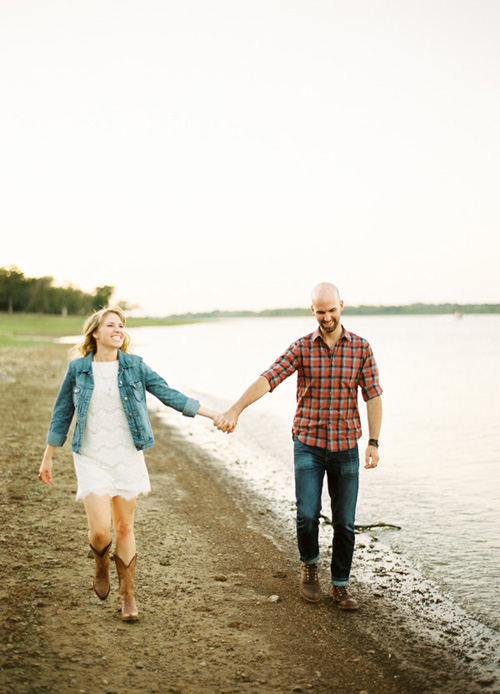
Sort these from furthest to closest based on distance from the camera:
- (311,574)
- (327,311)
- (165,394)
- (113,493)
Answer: (311,574)
(327,311)
(165,394)
(113,493)

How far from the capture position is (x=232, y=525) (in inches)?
286

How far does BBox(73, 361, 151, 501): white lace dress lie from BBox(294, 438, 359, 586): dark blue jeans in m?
1.27

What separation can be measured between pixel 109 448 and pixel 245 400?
117 centimetres

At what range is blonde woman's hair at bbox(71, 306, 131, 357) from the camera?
4.48m

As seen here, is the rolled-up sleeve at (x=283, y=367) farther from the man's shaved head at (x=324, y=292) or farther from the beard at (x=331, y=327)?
the man's shaved head at (x=324, y=292)

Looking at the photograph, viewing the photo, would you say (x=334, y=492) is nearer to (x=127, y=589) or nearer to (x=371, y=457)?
(x=371, y=457)

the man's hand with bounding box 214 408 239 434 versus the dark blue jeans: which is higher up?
the man's hand with bounding box 214 408 239 434

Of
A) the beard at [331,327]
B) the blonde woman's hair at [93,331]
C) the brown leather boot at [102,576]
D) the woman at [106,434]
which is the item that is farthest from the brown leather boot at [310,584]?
the blonde woman's hair at [93,331]

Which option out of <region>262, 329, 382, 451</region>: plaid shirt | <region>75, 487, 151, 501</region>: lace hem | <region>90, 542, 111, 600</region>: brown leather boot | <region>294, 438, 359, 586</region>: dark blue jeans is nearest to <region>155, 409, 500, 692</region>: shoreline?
<region>294, 438, 359, 586</region>: dark blue jeans

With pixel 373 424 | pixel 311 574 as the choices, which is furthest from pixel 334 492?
pixel 311 574

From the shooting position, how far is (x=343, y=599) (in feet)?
16.4

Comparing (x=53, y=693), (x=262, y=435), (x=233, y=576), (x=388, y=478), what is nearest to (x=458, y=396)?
(x=262, y=435)

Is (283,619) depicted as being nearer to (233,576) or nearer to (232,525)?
(233,576)

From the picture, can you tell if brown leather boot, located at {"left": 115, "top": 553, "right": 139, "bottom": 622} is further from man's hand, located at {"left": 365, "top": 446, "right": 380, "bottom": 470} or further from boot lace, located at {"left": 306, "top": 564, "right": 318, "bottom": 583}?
man's hand, located at {"left": 365, "top": 446, "right": 380, "bottom": 470}
